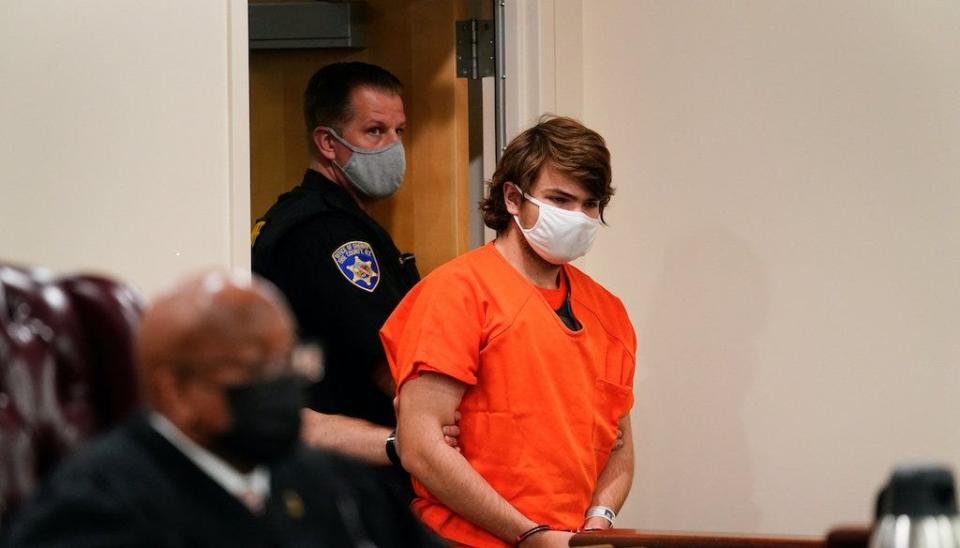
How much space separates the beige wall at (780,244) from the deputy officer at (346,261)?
68cm

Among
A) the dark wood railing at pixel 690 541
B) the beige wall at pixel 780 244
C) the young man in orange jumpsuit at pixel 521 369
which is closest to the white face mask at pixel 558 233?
the young man in orange jumpsuit at pixel 521 369

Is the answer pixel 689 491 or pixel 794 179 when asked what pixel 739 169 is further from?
pixel 689 491

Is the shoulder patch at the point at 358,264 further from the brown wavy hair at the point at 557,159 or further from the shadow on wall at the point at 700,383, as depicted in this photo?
the shadow on wall at the point at 700,383

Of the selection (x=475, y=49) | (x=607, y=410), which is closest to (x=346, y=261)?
(x=607, y=410)

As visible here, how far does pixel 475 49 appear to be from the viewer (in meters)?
3.20

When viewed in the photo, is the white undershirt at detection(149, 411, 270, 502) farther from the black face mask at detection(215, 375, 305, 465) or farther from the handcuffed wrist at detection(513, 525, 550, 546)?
the handcuffed wrist at detection(513, 525, 550, 546)

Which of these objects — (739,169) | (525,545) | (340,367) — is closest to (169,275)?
(340,367)

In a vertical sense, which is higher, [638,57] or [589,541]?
[638,57]

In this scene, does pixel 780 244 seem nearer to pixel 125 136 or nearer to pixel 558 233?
pixel 558 233

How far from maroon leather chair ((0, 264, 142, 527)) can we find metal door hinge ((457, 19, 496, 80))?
180 centimetres

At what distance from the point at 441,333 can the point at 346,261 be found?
33 centimetres

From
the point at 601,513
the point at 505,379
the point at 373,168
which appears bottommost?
the point at 601,513

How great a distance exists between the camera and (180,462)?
1107mm

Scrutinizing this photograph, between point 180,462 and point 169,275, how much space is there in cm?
106
